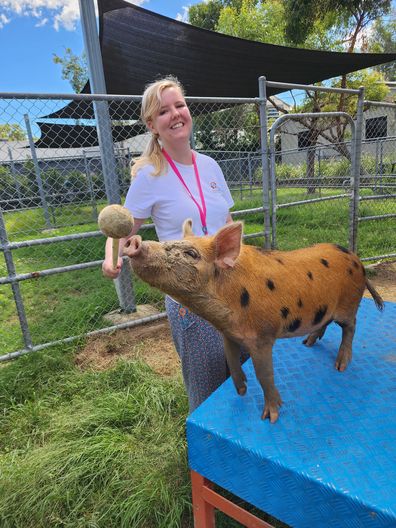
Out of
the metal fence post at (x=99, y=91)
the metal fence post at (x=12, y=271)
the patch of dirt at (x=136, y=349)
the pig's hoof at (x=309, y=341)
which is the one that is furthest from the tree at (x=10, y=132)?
the pig's hoof at (x=309, y=341)

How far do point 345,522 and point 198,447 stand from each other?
602 mm

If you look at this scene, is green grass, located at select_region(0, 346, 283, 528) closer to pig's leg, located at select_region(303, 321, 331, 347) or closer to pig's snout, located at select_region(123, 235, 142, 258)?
pig's leg, located at select_region(303, 321, 331, 347)

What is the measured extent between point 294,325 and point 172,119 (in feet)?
3.52

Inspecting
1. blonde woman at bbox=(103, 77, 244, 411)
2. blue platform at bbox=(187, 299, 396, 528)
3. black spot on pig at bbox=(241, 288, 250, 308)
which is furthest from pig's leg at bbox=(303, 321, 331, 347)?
black spot on pig at bbox=(241, 288, 250, 308)

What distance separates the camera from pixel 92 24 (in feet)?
12.0

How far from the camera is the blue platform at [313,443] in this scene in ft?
3.86

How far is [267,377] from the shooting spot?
138cm

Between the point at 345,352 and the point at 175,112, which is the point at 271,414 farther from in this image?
the point at 175,112

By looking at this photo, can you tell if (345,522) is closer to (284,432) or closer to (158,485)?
(284,432)

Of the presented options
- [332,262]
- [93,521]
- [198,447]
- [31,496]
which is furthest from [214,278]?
[31,496]

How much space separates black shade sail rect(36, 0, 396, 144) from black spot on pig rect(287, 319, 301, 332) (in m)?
5.65

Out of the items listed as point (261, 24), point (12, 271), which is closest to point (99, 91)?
point (12, 271)

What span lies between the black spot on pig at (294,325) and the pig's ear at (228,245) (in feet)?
1.24

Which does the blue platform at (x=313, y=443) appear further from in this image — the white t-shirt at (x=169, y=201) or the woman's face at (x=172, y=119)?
the woman's face at (x=172, y=119)
